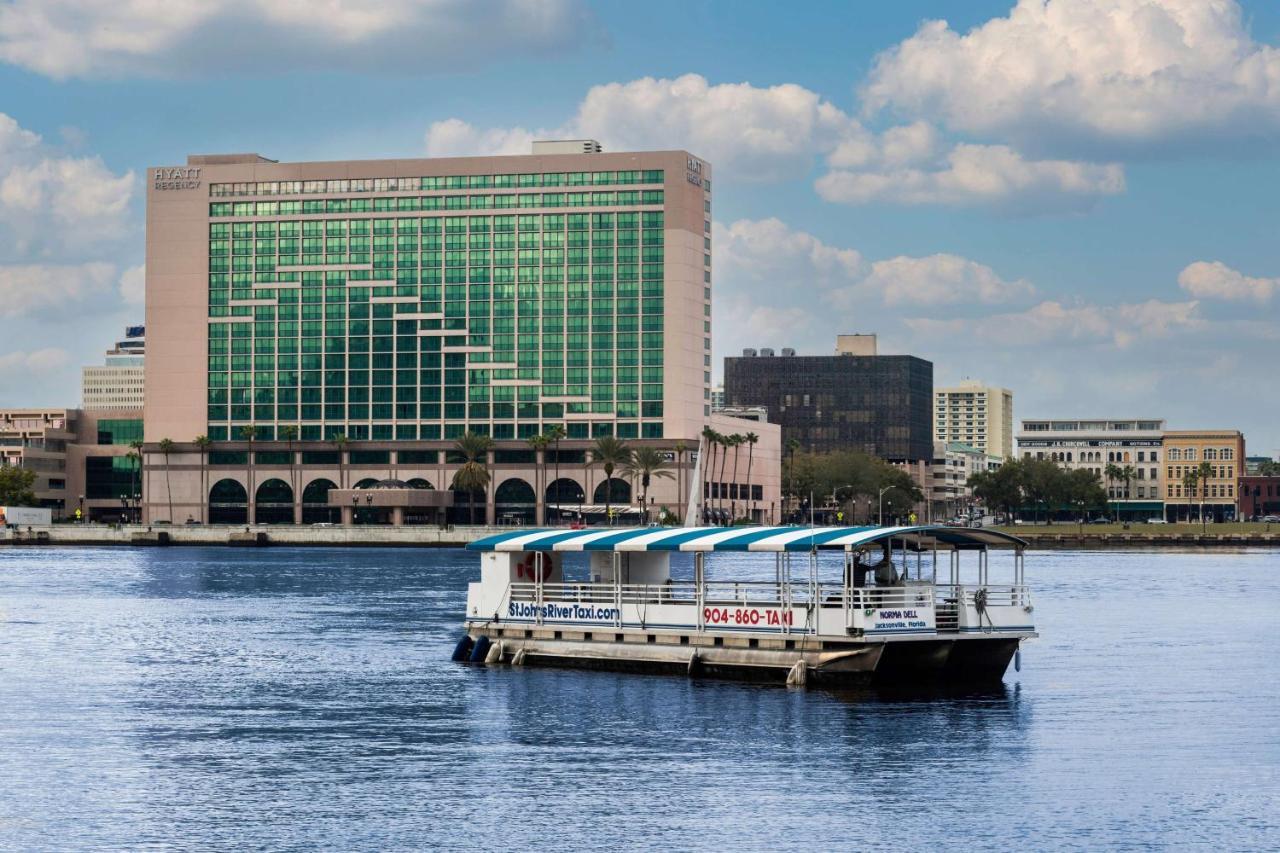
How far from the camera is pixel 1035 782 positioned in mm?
46344

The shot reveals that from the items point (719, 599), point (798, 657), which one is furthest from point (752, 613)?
point (719, 599)

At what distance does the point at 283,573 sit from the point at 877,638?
404ft

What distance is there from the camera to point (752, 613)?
Answer: 202 feet

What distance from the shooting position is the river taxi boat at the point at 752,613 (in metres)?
59.1

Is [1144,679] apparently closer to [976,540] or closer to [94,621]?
[976,540]

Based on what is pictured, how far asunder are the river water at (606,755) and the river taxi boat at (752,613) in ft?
3.40

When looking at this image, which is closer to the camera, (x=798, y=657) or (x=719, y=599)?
(x=798, y=657)

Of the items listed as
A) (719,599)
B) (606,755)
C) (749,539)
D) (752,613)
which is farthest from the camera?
(719,599)

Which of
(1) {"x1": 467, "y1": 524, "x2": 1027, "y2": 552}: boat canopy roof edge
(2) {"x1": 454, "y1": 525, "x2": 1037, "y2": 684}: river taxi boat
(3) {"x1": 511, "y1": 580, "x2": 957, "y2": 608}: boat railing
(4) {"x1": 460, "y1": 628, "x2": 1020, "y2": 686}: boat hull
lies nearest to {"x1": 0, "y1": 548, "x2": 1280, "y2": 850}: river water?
(4) {"x1": 460, "y1": 628, "x2": 1020, "y2": 686}: boat hull

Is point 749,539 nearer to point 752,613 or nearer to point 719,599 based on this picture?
point 752,613

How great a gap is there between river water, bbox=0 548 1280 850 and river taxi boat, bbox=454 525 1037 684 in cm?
104

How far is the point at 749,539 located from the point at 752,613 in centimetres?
264

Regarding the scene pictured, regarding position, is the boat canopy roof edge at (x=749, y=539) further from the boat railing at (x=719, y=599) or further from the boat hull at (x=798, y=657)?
the boat hull at (x=798, y=657)

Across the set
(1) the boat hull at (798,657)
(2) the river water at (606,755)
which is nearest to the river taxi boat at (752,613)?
Answer: (1) the boat hull at (798,657)
